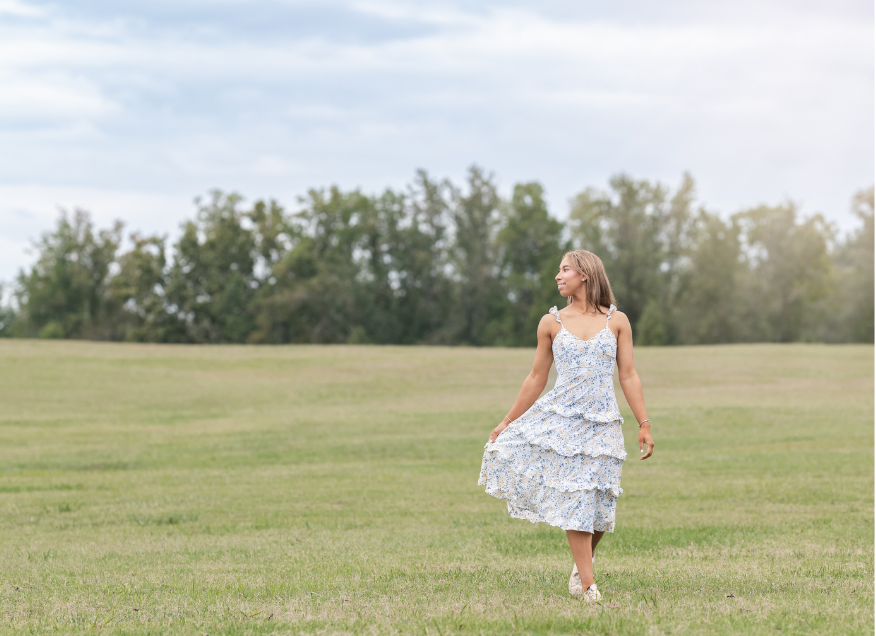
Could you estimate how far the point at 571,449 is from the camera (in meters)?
6.15

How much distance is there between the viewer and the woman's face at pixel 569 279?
20.8 feet

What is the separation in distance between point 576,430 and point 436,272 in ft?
262

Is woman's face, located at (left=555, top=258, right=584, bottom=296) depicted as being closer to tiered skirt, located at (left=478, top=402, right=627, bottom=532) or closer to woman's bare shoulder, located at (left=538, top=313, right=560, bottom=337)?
woman's bare shoulder, located at (left=538, top=313, right=560, bottom=337)

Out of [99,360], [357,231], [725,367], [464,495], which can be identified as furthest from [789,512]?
[357,231]

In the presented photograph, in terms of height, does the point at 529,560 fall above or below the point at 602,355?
below

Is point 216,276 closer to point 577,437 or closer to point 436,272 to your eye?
point 436,272

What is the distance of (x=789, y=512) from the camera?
12.6 metres

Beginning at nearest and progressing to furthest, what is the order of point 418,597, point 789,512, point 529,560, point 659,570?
point 418,597, point 659,570, point 529,560, point 789,512

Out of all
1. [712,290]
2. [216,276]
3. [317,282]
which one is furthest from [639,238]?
[216,276]

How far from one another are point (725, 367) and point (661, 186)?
48996mm

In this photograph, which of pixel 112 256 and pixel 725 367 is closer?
pixel 725 367

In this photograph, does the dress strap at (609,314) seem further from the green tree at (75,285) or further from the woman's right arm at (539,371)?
the green tree at (75,285)

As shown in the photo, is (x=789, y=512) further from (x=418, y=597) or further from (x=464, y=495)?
(x=418, y=597)

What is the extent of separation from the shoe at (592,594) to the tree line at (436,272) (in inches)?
2743
